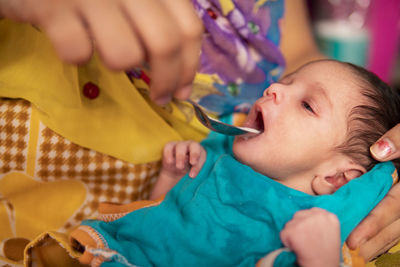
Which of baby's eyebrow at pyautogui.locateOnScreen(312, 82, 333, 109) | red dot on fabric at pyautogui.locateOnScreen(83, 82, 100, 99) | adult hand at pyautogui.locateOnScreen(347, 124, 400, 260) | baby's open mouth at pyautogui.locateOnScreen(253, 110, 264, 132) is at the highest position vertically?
red dot on fabric at pyautogui.locateOnScreen(83, 82, 100, 99)

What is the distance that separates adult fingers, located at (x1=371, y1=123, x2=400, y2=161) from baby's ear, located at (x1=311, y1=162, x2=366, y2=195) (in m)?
0.05

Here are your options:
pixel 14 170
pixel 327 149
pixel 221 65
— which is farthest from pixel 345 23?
pixel 14 170

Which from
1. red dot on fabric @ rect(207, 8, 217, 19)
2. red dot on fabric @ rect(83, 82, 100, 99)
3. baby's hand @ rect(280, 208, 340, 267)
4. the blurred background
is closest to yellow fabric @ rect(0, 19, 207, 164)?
red dot on fabric @ rect(83, 82, 100, 99)

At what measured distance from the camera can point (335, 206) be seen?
75 cm

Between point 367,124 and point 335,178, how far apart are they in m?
0.14

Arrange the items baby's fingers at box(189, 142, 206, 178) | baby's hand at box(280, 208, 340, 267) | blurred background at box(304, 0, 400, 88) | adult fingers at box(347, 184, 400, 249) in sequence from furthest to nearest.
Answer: blurred background at box(304, 0, 400, 88) < baby's fingers at box(189, 142, 206, 178) < adult fingers at box(347, 184, 400, 249) < baby's hand at box(280, 208, 340, 267)

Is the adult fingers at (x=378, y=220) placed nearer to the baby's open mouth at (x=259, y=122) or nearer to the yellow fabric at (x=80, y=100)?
the baby's open mouth at (x=259, y=122)

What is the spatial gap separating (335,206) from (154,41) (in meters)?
0.52

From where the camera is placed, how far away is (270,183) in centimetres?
78

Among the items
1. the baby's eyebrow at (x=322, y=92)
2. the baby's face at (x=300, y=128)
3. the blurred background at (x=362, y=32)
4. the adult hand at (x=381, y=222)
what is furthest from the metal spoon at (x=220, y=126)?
the blurred background at (x=362, y=32)

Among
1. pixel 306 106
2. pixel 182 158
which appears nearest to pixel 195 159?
pixel 182 158

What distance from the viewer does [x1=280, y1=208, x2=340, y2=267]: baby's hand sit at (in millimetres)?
636

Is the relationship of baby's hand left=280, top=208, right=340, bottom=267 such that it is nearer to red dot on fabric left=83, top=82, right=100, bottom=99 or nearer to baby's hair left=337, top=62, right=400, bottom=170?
baby's hair left=337, top=62, right=400, bottom=170

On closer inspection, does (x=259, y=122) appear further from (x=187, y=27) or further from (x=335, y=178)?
(x=187, y=27)
